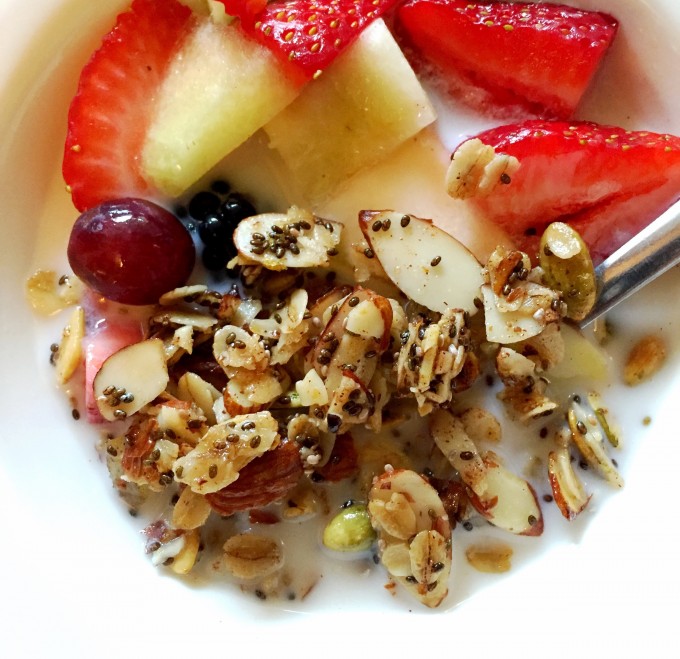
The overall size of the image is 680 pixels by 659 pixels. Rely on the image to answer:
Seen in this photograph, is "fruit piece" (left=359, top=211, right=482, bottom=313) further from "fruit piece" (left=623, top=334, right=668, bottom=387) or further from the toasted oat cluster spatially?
"fruit piece" (left=623, top=334, right=668, bottom=387)

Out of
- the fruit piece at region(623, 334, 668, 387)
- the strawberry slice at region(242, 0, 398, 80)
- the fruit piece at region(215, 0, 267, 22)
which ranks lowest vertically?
the fruit piece at region(623, 334, 668, 387)

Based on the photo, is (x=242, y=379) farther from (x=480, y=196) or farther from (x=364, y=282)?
(x=480, y=196)

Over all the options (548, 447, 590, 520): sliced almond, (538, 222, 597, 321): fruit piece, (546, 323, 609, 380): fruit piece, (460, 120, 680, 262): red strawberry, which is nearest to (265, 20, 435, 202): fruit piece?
(460, 120, 680, 262): red strawberry

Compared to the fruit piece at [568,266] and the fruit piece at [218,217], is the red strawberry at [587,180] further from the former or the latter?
the fruit piece at [218,217]

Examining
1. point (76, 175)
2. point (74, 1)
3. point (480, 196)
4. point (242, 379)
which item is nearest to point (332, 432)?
point (242, 379)

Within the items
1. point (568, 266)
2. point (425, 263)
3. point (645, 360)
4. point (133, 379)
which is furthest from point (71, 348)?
point (645, 360)
